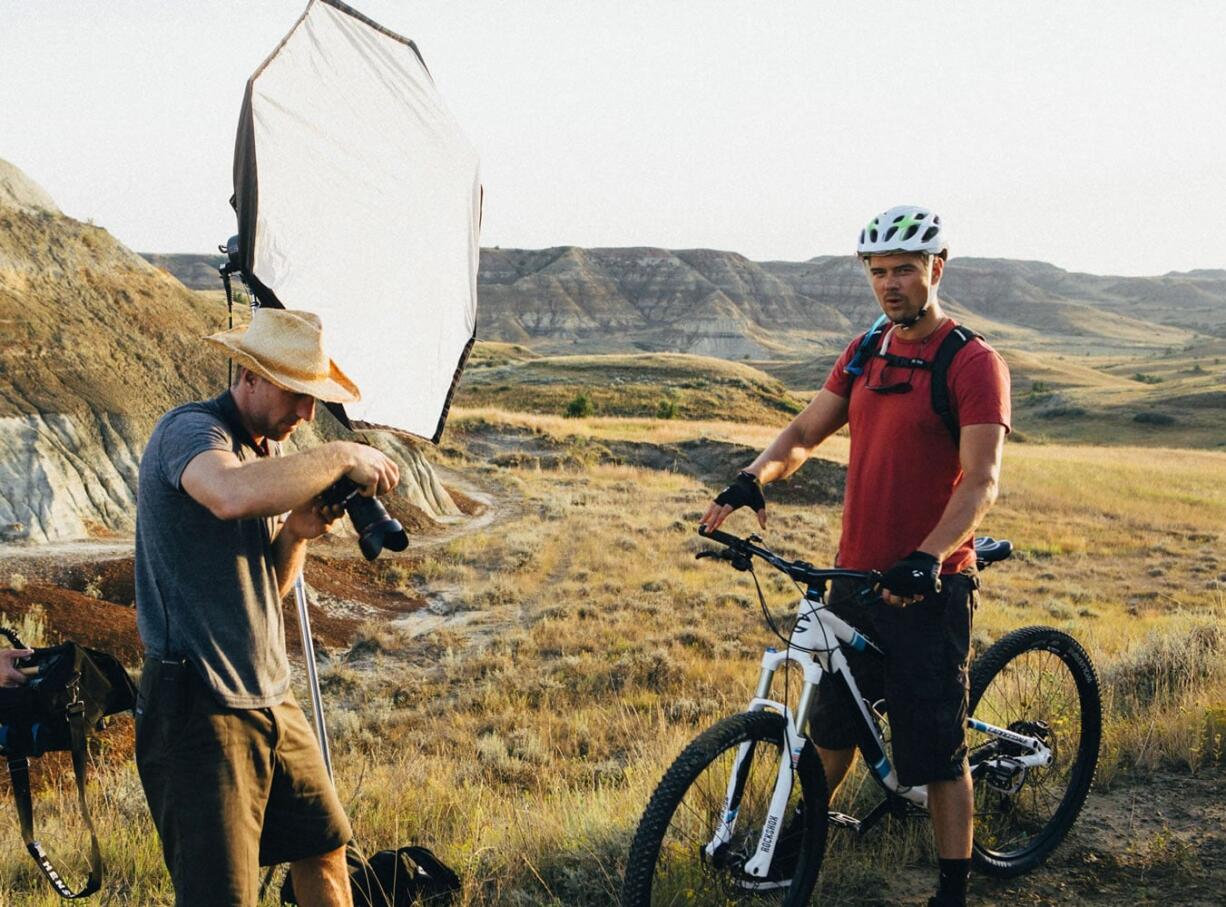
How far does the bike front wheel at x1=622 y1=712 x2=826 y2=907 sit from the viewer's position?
10.4 ft

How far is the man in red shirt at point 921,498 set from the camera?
328 cm

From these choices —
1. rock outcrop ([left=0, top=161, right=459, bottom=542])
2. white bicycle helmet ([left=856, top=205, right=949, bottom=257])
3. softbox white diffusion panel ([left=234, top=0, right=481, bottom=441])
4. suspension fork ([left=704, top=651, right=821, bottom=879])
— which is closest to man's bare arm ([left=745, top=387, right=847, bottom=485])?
white bicycle helmet ([left=856, top=205, right=949, bottom=257])

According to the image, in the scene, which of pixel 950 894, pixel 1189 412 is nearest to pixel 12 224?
pixel 950 894

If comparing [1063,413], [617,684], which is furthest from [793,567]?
[1063,413]

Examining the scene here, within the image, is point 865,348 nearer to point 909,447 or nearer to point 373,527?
point 909,447

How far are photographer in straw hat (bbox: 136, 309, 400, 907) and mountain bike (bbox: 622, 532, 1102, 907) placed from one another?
1.19m

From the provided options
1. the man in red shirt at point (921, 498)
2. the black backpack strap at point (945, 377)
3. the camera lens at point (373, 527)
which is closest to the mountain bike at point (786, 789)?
the man in red shirt at point (921, 498)

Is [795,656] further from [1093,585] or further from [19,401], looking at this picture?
[1093,585]

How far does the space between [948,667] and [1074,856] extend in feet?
4.82

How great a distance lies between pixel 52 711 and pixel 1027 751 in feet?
12.1

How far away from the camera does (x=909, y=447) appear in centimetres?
340

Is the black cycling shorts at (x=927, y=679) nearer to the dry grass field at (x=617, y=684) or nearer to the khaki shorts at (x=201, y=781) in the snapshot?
the dry grass field at (x=617, y=684)

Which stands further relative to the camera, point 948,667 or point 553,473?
point 553,473

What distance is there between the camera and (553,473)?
2648cm
